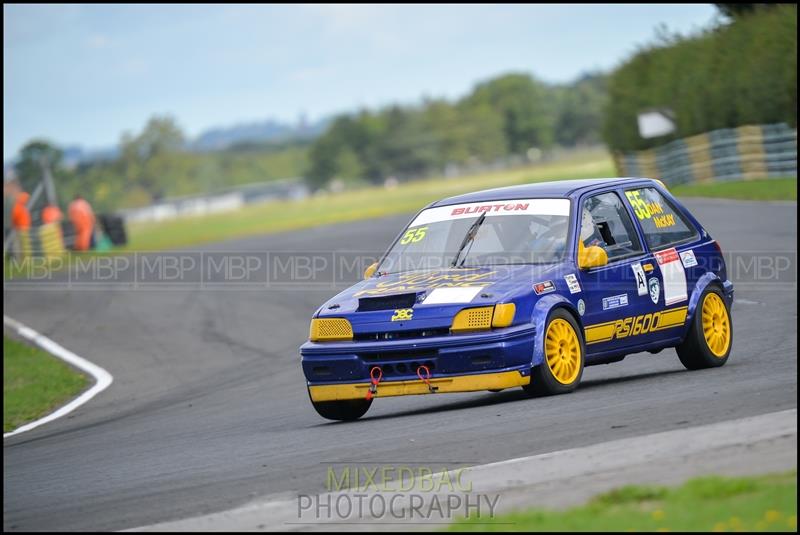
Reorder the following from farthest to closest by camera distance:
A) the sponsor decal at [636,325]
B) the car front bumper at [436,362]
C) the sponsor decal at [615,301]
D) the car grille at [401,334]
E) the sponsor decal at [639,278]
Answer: the sponsor decal at [639,278] < the sponsor decal at [615,301] < the sponsor decal at [636,325] < the car grille at [401,334] < the car front bumper at [436,362]

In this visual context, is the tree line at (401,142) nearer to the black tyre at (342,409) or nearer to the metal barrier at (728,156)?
the metal barrier at (728,156)

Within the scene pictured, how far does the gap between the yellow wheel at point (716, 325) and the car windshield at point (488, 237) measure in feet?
5.00

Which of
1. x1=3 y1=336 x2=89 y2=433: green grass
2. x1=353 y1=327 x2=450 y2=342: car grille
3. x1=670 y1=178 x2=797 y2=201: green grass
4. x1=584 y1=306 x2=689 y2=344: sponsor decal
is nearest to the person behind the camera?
x1=353 y1=327 x2=450 y2=342: car grille

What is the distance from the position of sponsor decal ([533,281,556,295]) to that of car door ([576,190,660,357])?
40 cm

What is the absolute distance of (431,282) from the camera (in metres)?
9.21

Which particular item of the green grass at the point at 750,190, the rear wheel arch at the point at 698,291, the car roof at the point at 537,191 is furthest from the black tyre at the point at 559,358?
the green grass at the point at 750,190

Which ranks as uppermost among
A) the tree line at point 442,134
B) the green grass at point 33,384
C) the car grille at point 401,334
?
the tree line at point 442,134

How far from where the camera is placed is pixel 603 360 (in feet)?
31.7

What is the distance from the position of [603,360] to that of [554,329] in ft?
2.68

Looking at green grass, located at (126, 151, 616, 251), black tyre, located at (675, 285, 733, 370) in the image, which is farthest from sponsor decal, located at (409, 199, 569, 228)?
green grass, located at (126, 151, 616, 251)

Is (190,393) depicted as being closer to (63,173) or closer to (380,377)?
(380,377)

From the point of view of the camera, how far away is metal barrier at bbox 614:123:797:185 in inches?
1157

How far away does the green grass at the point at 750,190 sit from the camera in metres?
26.6
